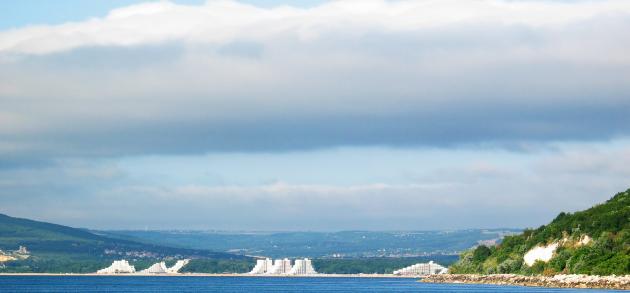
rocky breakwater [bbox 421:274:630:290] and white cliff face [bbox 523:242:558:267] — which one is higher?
white cliff face [bbox 523:242:558:267]

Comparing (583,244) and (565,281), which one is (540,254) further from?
(565,281)

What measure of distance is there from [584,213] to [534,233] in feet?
41.6

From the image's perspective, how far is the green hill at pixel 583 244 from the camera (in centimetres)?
15938

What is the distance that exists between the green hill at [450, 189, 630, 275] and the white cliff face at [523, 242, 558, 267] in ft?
2.61

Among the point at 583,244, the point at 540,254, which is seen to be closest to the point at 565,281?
the point at 583,244

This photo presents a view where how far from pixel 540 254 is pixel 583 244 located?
1128 cm

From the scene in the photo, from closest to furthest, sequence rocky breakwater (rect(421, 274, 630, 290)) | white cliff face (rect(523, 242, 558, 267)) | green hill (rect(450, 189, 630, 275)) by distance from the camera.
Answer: rocky breakwater (rect(421, 274, 630, 290)), green hill (rect(450, 189, 630, 275)), white cliff face (rect(523, 242, 558, 267))

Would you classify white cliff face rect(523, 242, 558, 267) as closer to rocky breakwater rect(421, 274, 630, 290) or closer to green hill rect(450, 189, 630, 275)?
green hill rect(450, 189, 630, 275)

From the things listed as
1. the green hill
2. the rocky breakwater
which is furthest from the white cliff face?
the rocky breakwater

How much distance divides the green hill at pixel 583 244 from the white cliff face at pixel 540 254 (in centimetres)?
79

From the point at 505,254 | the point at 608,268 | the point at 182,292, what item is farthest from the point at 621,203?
the point at 182,292

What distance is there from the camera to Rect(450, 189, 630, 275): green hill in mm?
159375

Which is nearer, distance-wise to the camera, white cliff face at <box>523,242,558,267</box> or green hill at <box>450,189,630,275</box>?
green hill at <box>450,189,630,275</box>

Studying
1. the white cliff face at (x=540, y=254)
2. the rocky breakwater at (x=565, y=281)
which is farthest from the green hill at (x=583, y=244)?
the rocky breakwater at (x=565, y=281)
